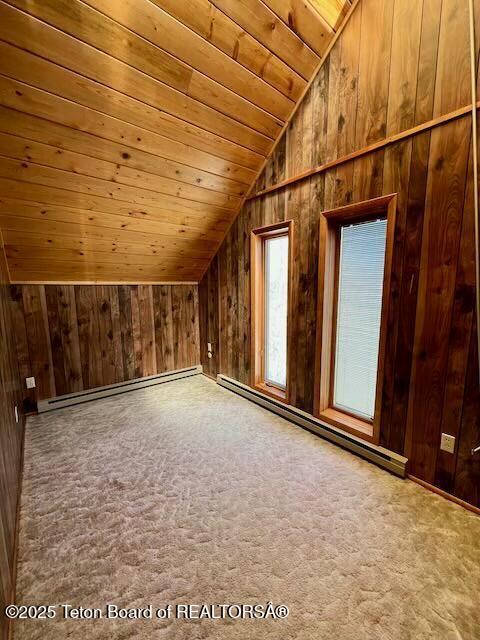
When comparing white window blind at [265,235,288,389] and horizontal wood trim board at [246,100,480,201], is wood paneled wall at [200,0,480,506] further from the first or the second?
white window blind at [265,235,288,389]

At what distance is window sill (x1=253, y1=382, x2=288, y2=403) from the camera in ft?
8.63

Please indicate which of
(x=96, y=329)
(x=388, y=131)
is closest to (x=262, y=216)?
(x=388, y=131)

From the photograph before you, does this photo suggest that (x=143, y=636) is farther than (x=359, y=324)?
No

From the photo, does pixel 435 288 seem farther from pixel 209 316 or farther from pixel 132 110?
pixel 209 316

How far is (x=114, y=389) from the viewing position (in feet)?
10.4

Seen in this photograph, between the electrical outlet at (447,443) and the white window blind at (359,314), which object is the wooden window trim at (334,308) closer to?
the white window blind at (359,314)

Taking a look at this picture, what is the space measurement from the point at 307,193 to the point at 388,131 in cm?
64

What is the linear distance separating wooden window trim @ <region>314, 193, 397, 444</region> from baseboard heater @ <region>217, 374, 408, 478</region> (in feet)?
0.17

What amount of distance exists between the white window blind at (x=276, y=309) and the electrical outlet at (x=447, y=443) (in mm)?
1328

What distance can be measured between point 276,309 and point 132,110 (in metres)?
1.93

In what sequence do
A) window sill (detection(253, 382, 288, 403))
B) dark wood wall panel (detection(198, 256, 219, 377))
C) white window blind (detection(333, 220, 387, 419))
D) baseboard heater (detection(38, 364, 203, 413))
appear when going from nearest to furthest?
white window blind (detection(333, 220, 387, 419)) < window sill (detection(253, 382, 288, 403)) < baseboard heater (detection(38, 364, 203, 413)) < dark wood wall panel (detection(198, 256, 219, 377))

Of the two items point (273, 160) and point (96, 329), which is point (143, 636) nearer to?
point (96, 329)

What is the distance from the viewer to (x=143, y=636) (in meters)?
0.97

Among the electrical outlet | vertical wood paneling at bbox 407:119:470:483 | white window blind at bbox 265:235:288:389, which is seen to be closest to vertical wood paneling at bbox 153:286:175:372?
white window blind at bbox 265:235:288:389
